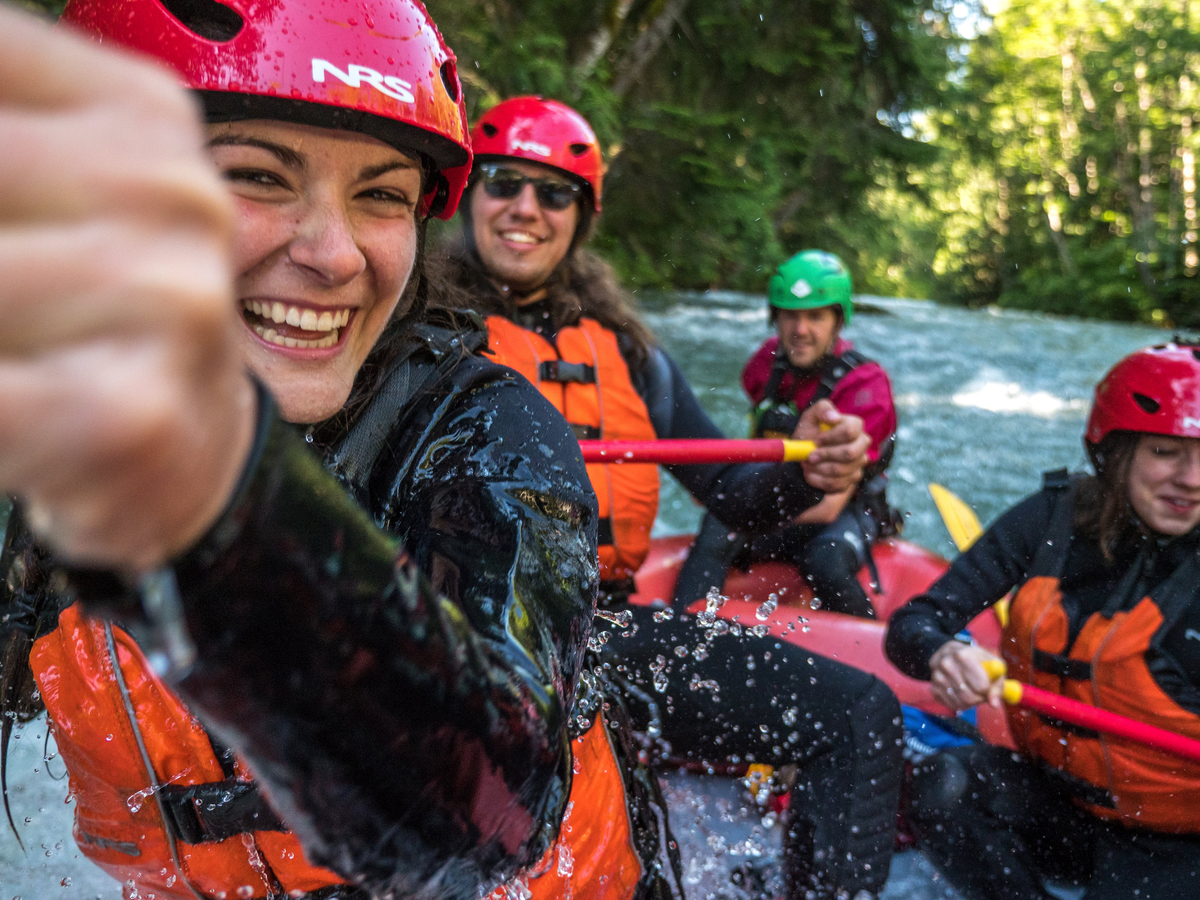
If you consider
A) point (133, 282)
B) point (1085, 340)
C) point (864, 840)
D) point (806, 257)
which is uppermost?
point (133, 282)

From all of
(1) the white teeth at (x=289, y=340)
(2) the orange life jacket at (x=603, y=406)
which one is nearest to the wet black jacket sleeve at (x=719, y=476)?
(2) the orange life jacket at (x=603, y=406)

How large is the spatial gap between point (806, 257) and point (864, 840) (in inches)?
154

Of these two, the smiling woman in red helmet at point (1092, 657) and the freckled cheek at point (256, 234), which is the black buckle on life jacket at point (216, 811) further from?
the smiling woman in red helmet at point (1092, 657)

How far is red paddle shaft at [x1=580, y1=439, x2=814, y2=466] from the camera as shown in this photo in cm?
270

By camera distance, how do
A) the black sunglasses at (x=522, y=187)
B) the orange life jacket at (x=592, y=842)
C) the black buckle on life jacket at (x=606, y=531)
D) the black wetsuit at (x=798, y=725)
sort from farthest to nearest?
the black sunglasses at (x=522, y=187), the black buckle on life jacket at (x=606, y=531), the black wetsuit at (x=798, y=725), the orange life jacket at (x=592, y=842)

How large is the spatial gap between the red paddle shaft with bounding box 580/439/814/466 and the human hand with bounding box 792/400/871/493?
0.20 feet

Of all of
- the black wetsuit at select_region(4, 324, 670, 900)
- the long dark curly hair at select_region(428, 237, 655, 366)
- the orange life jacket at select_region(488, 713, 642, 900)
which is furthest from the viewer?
the long dark curly hair at select_region(428, 237, 655, 366)

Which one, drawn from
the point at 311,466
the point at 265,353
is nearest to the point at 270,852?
the point at 265,353

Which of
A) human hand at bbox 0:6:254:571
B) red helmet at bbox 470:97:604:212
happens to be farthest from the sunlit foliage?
human hand at bbox 0:6:254:571

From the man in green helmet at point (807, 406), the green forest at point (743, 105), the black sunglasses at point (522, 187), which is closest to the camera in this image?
the black sunglasses at point (522, 187)

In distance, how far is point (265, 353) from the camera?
1221 millimetres

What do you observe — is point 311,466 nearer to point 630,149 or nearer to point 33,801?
point 33,801

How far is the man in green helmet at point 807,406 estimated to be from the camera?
428cm

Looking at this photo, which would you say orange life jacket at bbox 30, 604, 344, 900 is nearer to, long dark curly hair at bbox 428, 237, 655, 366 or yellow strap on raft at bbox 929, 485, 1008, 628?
long dark curly hair at bbox 428, 237, 655, 366
